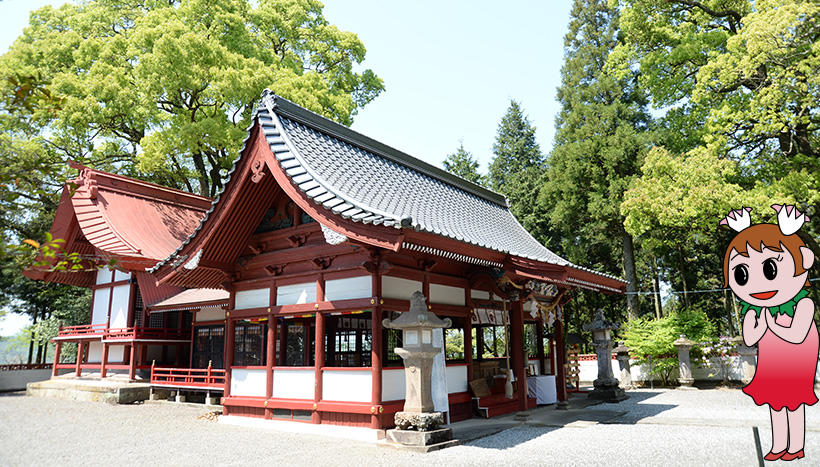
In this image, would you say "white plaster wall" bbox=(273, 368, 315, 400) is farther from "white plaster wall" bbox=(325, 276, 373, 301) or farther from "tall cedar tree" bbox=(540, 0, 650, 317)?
Result: "tall cedar tree" bbox=(540, 0, 650, 317)

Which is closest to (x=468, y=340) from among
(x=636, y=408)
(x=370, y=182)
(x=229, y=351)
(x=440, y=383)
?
A: (x=440, y=383)

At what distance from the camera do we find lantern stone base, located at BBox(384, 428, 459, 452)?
7395 mm

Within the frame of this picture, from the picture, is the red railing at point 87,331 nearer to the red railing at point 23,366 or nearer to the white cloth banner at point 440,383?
the red railing at point 23,366

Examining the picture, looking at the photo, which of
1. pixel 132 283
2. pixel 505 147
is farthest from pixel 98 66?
pixel 505 147

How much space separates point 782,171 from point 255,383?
16.1 meters

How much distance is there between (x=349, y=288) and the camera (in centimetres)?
923

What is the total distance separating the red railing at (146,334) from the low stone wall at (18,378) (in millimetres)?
7532

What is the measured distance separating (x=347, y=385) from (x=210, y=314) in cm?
997

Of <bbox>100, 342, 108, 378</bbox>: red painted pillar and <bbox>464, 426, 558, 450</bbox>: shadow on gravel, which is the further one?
<bbox>100, 342, 108, 378</bbox>: red painted pillar

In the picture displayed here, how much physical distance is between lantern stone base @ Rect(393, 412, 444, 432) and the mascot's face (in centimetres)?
497

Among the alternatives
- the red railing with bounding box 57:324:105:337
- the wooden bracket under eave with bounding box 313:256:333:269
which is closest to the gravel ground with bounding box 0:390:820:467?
the wooden bracket under eave with bounding box 313:256:333:269

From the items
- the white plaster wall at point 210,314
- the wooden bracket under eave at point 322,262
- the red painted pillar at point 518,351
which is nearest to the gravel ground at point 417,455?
the red painted pillar at point 518,351

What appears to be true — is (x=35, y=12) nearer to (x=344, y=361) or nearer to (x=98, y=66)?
(x=98, y=66)

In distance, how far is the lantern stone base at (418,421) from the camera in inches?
298
